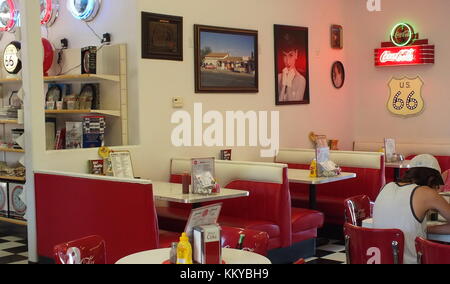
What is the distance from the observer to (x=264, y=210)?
249 inches

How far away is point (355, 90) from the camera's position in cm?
1002

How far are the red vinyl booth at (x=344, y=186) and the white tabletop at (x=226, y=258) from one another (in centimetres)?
401

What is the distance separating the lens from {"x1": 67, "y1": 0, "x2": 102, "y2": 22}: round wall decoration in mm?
7332

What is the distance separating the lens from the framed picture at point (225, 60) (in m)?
7.50

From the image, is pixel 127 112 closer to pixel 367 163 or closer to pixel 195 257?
pixel 367 163

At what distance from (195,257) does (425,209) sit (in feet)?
5.54

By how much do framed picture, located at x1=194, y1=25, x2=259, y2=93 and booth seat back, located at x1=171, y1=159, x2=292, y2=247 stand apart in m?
1.33

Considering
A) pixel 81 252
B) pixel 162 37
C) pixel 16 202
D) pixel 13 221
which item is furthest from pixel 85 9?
pixel 81 252

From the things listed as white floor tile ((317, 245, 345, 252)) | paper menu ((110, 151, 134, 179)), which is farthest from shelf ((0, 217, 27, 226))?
white floor tile ((317, 245, 345, 252))

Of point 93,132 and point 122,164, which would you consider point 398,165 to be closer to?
point 122,164

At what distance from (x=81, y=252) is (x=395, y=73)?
24.0ft

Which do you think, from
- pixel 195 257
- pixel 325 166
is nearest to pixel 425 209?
pixel 195 257

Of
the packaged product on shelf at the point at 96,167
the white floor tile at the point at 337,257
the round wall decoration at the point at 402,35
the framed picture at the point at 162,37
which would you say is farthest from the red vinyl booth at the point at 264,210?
the round wall decoration at the point at 402,35

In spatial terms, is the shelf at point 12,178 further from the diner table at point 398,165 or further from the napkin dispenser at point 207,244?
the napkin dispenser at point 207,244
